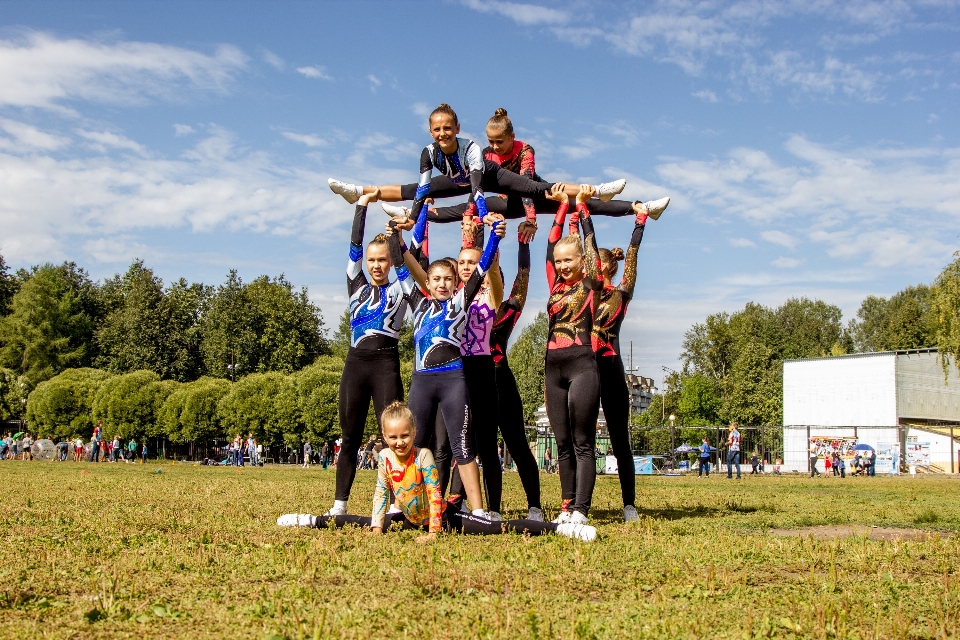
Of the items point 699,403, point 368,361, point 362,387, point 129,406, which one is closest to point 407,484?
point 362,387

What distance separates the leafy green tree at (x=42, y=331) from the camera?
278 feet

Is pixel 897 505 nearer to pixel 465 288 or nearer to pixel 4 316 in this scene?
pixel 465 288

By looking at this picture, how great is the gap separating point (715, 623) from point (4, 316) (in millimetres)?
102302

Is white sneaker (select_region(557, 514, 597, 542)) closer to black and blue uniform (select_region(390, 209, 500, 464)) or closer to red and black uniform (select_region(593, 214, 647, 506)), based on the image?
black and blue uniform (select_region(390, 209, 500, 464))

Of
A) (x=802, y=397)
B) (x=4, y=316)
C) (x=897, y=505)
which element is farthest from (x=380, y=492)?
(x=4, y=316)

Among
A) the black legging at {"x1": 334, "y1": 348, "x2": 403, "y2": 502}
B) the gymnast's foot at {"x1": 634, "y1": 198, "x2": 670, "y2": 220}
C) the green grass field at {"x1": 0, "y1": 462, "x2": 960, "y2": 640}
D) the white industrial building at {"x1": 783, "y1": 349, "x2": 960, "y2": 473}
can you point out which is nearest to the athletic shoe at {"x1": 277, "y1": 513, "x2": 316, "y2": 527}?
the green grass field at {"x1": 0, "y1": 462, "x2": 960, "y2": 640}

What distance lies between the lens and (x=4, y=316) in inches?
3637

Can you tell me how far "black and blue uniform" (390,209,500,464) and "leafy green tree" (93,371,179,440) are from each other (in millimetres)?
64093

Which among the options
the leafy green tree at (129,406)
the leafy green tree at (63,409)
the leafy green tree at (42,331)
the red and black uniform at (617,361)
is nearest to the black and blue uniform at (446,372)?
the red and black uniform at (617,361)

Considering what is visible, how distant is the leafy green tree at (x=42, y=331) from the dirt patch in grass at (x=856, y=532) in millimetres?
85566

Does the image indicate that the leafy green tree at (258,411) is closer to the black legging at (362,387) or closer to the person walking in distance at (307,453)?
the person walking in distance at (307,453)

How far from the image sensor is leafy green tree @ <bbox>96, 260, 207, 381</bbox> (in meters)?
87.1

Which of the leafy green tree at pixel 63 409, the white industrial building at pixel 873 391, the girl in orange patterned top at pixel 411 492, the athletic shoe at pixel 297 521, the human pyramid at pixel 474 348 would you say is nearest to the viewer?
the girl in orange patterned top at pixel 411 492

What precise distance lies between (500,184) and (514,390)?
2369 millimetres
